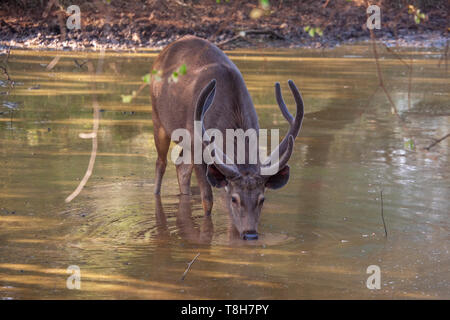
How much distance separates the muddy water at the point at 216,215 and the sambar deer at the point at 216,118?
0.35m

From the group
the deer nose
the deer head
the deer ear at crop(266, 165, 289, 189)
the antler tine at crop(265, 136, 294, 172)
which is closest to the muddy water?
the deer nose

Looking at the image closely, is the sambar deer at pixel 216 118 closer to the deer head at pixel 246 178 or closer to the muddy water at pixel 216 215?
the deer head at pixel 246 178

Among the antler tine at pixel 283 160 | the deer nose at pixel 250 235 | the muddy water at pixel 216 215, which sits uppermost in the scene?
the antler tine at pixel 283 160

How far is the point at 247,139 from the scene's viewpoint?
28.0ft

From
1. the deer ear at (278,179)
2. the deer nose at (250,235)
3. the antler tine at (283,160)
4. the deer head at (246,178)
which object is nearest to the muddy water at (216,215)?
the deer nose at (250,235)

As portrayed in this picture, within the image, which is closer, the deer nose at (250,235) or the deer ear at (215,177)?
the deer nose at (250,235)

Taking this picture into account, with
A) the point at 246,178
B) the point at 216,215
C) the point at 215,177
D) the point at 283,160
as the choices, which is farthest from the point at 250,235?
the point at 216,215

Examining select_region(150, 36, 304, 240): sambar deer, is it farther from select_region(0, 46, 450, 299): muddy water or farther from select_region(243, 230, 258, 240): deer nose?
select_region(0, 46, 450, 299): muddy water

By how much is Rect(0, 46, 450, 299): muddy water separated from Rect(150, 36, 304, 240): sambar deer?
0.35m

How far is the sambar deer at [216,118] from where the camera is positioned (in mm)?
7992

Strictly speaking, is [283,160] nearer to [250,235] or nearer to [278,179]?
[278,179]
